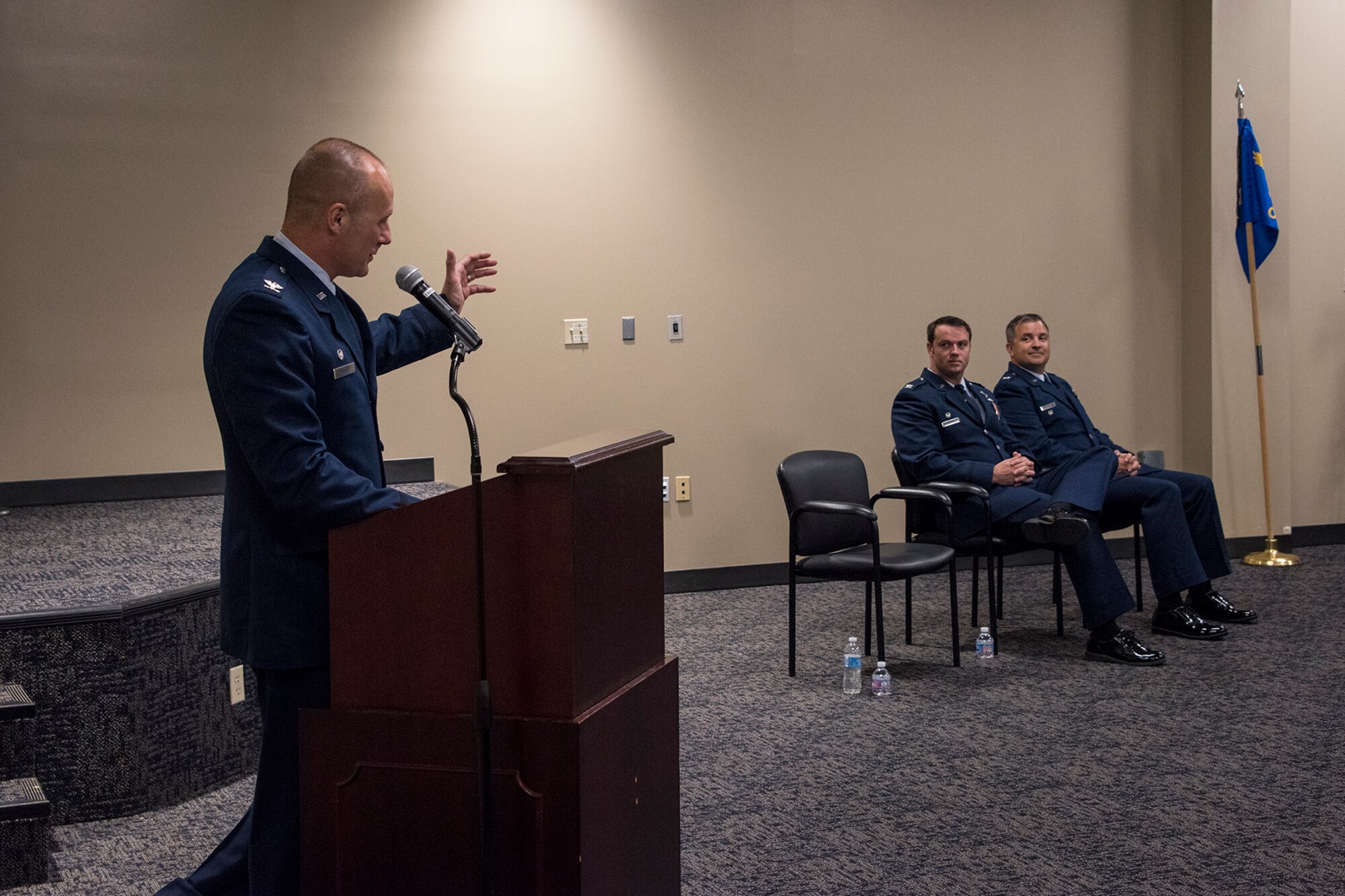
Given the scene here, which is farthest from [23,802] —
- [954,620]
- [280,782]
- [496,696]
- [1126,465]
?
[1126,465]

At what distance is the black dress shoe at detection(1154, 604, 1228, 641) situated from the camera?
4605 mm

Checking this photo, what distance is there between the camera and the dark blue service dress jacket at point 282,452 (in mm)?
1755

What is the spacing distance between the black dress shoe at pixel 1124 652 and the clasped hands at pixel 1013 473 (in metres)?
0.62

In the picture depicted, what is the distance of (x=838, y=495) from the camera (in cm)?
456

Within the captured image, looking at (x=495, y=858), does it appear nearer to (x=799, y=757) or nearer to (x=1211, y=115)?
(x=799, y=757)

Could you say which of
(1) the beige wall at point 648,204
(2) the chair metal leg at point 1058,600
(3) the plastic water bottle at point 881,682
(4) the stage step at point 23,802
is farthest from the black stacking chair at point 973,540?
(4) the stage step at point 23,802

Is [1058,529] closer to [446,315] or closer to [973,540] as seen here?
[973,540]

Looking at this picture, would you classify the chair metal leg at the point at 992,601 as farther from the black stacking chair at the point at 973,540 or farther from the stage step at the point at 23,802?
the stage step at the point at 23,802

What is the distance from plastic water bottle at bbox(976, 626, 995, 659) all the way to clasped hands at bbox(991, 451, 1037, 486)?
0.55m

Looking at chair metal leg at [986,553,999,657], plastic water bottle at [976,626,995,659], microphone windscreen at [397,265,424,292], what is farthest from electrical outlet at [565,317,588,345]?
microphone windscreen at [397,265,424,292]

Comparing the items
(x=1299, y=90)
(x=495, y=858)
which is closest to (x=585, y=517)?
(x=495, y=858)

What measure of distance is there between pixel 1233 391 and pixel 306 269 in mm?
5415

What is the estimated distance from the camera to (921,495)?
173 inches

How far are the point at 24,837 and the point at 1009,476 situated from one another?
3.35 meters
